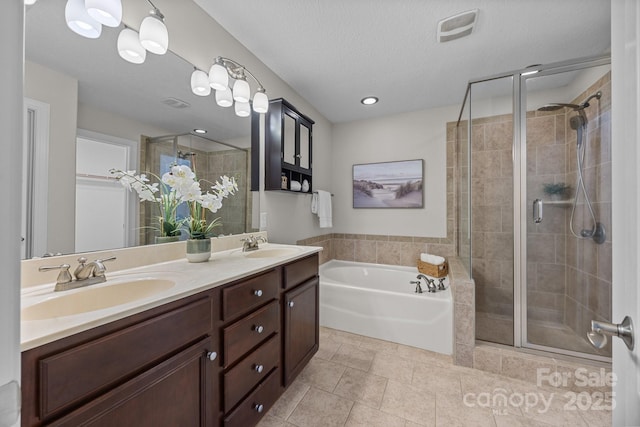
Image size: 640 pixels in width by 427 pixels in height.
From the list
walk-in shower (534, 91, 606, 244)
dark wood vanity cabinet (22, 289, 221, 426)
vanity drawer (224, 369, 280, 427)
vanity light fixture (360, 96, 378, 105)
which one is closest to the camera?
dark wood vanity cabinet (22, 289, 221, 426)

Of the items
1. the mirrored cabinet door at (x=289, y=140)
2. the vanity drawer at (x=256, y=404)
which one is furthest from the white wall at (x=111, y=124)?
the vanity drawer at (x=256, y=404)

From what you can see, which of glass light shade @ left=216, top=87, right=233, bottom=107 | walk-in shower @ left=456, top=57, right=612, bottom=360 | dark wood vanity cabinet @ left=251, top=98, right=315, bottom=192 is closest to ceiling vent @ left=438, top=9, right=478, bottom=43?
walk-in shower @ left=456, top=57, right=612, bottom=360

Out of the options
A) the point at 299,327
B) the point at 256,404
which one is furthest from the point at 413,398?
the point at 256,404

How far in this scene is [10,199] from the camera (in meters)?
0.31

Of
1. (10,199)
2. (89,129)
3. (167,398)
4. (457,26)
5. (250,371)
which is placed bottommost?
(250,371)

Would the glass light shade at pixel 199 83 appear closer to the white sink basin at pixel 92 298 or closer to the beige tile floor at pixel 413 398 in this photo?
the white sink basin at pixel 92 298

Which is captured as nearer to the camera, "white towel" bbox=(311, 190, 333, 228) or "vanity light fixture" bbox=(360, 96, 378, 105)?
"vanity light fixture" bbox=(360, 96, 378, 105)

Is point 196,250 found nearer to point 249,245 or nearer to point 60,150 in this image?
point 249,245

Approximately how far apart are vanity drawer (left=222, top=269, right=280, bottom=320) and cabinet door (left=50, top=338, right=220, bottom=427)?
15cm

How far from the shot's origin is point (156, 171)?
133 centimetres

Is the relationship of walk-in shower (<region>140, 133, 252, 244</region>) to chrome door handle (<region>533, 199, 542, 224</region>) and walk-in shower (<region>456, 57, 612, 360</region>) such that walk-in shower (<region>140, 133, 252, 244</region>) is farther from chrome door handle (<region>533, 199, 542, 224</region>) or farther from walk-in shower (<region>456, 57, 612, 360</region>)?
chrome door handle (<region>533, 199, 542, 224</region>)

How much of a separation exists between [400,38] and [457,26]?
1.17 ft

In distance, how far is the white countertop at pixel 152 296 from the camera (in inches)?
24.2

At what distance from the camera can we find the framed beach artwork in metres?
3.05
